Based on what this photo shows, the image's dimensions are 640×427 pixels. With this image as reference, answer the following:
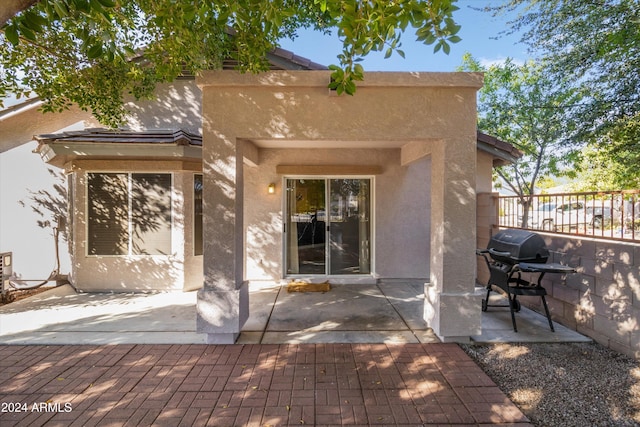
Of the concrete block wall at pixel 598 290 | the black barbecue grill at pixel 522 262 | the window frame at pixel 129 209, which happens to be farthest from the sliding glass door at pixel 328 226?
the concrete block wall at pixel 598 290

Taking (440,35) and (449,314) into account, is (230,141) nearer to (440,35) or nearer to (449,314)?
(440,35)

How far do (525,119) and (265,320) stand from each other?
46.1 ft

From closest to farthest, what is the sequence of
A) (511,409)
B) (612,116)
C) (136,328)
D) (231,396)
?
(511,409) → (231,396) → (136,328) → (612,116)

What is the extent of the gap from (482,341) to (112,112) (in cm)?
790

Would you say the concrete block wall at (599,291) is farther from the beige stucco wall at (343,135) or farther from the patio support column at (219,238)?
the patio support column at (219,238)

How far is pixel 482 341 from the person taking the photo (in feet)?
15.0

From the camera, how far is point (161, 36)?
552 centimetres

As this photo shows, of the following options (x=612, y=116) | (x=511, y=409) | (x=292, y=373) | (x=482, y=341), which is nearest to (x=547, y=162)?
(x=612, y=116)

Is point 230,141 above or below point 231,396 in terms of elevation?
above

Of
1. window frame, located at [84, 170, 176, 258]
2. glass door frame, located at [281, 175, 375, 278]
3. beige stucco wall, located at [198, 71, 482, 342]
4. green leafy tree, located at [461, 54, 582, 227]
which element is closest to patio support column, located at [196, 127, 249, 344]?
beige stucco wall, located at [198, 71, 482, 342]

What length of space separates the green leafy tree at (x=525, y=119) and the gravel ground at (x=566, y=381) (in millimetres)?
9673

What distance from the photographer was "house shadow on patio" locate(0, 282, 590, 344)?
15.3ft

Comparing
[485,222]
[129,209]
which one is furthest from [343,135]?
[129,209]

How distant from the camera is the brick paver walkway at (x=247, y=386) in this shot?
9.82 ft
